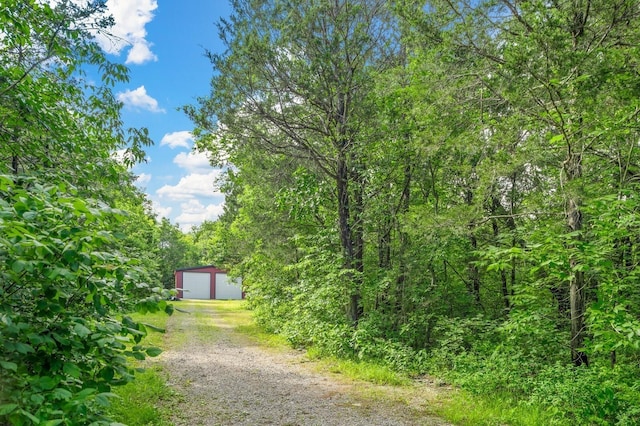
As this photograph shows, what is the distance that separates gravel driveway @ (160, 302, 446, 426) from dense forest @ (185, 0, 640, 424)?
115 centimetres

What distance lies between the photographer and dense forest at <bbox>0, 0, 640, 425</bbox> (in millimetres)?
2029

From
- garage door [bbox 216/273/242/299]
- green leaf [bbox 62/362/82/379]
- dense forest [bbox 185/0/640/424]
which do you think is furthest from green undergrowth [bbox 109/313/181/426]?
garage door [bbox 216/273/242/299]

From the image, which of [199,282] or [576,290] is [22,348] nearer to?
[576,290]

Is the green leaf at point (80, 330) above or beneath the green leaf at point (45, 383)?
above

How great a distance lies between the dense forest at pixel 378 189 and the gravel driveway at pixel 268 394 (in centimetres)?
112

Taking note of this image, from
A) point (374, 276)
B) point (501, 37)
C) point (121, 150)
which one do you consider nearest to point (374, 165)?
point (374, 276)

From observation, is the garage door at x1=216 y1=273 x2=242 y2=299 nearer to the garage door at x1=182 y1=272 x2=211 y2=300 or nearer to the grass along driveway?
the garage door at x1=182 y1=272 x2=211 y2=300

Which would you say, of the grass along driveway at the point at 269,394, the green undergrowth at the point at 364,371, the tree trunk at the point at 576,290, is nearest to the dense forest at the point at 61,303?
the grass along driveway at the point at 269,394

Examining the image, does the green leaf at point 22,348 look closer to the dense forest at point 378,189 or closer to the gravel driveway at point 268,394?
the dense forest at point 378,189

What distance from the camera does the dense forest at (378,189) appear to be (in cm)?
203

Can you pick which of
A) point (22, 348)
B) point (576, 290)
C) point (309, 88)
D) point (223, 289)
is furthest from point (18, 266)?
point (223, 289)

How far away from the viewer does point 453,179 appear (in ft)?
26.8

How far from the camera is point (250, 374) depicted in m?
7.17

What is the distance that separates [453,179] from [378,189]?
4.88 feet
